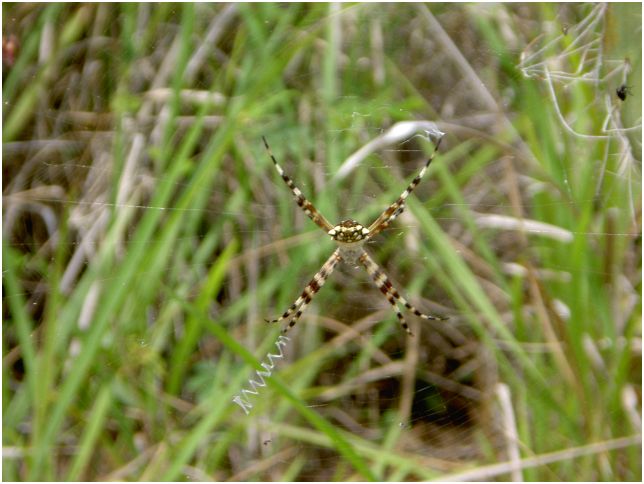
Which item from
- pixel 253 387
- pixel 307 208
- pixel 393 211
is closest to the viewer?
pixel 393 211

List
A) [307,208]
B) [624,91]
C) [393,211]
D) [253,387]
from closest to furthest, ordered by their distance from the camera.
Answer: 1. [624,91]
2. [393,211]
3. [307,208]
4. [253,387]

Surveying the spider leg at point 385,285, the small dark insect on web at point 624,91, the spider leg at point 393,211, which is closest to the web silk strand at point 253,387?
the spider leg at point 385,285

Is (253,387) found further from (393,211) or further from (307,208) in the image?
(393,211)

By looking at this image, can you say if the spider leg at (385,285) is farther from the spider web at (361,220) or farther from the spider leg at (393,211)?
the spider leg at (393,211)

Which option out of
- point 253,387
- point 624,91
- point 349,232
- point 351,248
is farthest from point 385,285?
point 624,91

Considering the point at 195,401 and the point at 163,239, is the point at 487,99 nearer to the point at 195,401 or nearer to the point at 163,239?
the point at 163,239

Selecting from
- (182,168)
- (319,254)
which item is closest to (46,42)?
(182,168)

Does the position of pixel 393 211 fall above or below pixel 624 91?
below

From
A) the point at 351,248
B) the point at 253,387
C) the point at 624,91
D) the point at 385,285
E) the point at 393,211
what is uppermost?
the point at 624,91
